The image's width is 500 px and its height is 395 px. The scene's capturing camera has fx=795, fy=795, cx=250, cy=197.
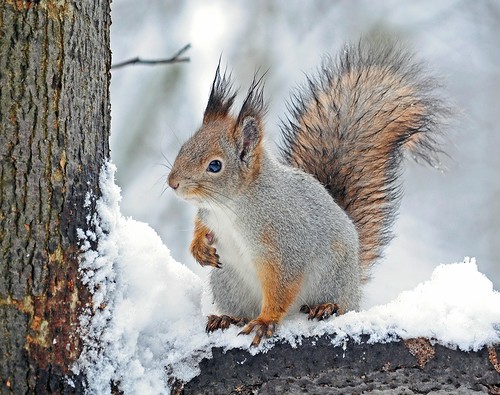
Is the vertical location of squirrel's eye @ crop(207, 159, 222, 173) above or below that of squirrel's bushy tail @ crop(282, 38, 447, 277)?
below

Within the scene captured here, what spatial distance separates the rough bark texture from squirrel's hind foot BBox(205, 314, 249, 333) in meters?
0.16

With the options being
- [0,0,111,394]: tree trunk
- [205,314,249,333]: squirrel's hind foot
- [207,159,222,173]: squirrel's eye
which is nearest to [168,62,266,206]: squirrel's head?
[207,159,222,173]: squirrel's eye

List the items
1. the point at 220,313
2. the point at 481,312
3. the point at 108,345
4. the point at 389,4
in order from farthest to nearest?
the point at 389,4, the point at 220,313, the point at 481,312, the point at 108,345

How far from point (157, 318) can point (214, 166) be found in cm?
45

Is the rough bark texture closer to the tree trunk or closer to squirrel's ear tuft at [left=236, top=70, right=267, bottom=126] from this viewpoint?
the tree trunk

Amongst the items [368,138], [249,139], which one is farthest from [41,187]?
[368,138]

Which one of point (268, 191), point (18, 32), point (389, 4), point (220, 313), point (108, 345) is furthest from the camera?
point (389, 4)

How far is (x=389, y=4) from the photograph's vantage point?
4.09m

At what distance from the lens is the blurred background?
3.72 metres

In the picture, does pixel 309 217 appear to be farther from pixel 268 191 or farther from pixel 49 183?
pixel 49 183

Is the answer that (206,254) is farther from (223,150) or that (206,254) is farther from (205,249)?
(223,150)

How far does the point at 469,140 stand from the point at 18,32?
3.22 metres

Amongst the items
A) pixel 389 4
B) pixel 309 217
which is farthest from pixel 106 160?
pixel 389 4

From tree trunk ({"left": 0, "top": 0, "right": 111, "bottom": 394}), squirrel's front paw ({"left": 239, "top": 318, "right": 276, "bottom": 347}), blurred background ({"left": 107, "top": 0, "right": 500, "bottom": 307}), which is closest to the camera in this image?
tree trunk ({"left": 0, "top": 0, "right": 111, "bottom": 394})
